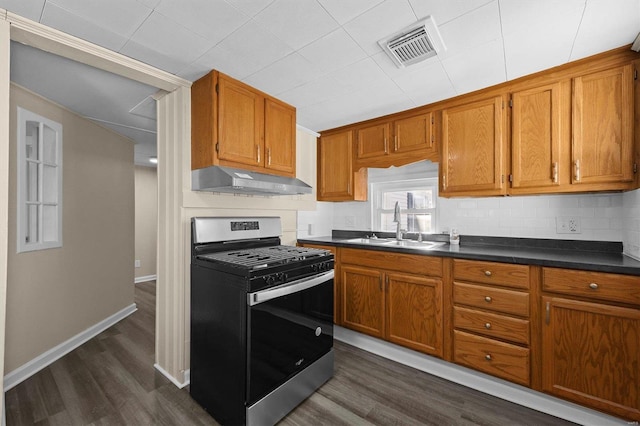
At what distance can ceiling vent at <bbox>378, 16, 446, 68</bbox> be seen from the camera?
153cm

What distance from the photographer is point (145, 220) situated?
5023 millimetres

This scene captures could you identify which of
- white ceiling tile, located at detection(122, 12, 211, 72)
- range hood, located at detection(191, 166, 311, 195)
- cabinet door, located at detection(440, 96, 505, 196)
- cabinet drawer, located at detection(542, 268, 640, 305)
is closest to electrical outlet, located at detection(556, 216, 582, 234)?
cabinet door, located at detection(440, 96, 505, 196)

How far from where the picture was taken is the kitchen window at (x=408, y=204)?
9.57 feet

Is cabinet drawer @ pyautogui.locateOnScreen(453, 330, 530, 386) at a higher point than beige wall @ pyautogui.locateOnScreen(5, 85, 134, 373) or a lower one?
lower

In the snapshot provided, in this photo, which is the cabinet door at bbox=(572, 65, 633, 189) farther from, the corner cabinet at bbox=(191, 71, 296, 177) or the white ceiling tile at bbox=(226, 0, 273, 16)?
the corner cabinet at bbox=(191, 71, 296, 177)

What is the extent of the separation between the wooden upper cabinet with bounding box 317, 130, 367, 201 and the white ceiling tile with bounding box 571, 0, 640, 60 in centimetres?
191

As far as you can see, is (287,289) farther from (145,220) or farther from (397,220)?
(145,220)

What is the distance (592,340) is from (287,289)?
181 cm

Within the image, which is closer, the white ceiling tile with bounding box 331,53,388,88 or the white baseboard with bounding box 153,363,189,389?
the white ceiling tile with bounding box 331,53,388,88

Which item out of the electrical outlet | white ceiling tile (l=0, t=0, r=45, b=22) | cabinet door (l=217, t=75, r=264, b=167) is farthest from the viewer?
the electrical outlet

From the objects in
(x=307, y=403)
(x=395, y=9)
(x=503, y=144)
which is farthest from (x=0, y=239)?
(x=503, y=144)

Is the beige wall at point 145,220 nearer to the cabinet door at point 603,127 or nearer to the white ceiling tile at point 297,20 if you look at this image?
the white ceiling tile at point 297,20

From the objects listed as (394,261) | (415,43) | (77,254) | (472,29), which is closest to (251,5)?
(415,43)

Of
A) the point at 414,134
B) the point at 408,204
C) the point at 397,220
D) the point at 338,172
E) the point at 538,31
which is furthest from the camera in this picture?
the point at 338,172
